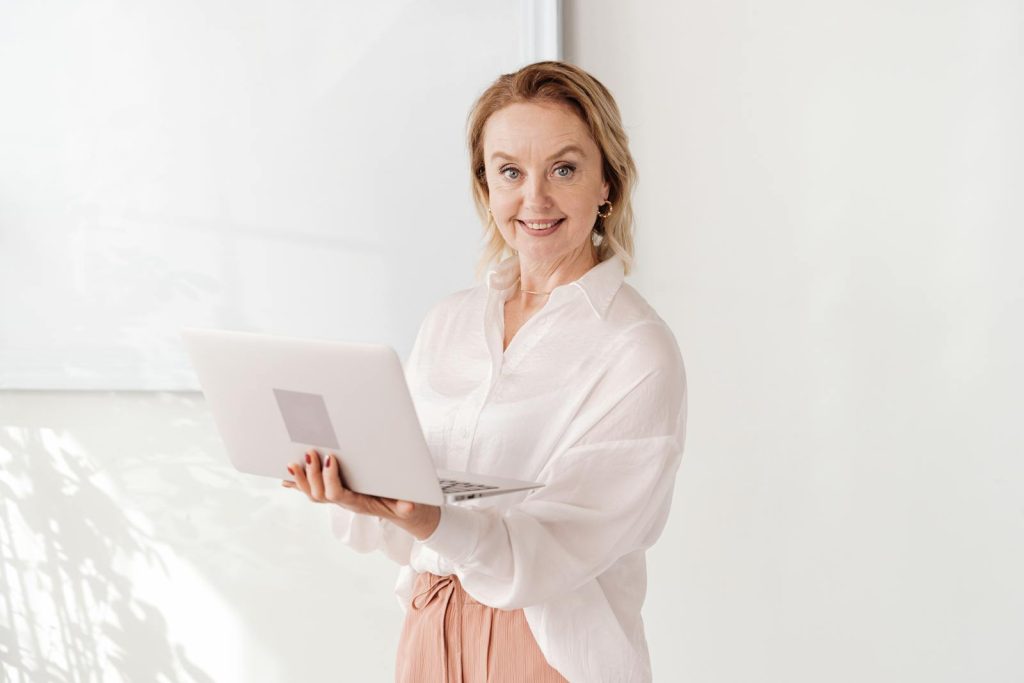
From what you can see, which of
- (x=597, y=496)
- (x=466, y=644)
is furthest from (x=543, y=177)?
(x=466, y=644)

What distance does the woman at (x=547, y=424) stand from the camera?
1.39m

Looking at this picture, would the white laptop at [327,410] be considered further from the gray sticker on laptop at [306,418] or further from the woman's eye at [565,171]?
the woman's eye at [565,171]

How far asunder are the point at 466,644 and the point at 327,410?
1.57 ft

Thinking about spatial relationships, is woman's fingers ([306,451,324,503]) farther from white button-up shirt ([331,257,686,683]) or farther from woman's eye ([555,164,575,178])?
woman's eye ([555,164,575,178])

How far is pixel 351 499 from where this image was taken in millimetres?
1259

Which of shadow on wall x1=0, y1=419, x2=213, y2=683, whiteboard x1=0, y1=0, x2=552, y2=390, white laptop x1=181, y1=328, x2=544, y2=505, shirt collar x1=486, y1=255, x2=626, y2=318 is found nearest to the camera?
white laptop x1=181, y1=328, x2=544, y2=505

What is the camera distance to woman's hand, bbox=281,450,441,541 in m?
1.24

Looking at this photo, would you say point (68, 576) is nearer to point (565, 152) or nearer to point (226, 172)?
point (226, 172)

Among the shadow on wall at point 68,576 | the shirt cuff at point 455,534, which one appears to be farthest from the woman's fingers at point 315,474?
the shadow on wall at point 68,576

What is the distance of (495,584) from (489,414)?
10.6 inches

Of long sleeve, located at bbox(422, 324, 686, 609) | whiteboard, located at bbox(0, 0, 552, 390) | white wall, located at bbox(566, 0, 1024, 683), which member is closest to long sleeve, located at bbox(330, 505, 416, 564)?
long sleeve, located at bbox(422, 324, 686, 609)

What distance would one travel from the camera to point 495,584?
4.52 feet

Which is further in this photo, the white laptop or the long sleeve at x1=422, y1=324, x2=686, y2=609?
the long sleeve at x1=422, y1=324, x2=686, y2=609

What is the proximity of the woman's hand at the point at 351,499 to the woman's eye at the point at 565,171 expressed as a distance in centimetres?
57
